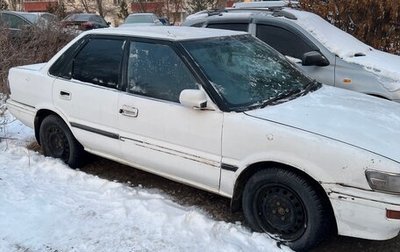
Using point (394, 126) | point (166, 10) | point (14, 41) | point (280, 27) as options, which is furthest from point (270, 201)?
point (166, 10)

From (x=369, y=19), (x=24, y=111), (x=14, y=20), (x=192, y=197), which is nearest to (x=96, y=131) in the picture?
(x=192, y=197)

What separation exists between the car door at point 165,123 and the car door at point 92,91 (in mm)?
153

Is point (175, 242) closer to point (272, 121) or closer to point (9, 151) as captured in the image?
point (272, 121)

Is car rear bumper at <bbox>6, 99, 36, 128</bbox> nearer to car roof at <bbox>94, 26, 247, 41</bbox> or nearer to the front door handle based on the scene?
car roof at <bbox>94, 26, 247, 41</bbox>

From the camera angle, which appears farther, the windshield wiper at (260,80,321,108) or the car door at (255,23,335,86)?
the car door at (255,23,335,86)

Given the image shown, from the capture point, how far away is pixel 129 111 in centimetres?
421

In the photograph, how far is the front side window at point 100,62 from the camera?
4457 mm

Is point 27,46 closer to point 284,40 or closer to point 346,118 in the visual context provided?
point 284,40

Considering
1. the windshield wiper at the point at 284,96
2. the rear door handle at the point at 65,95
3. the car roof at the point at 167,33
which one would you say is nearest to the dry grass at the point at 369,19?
the car roof at the point at 167,33

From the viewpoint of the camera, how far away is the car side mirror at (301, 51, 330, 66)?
5.64 m

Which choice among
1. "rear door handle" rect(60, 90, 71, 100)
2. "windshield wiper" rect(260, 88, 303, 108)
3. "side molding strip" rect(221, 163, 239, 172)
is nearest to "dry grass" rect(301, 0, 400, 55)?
"windshield wiper" rect(260, 88, 303, 108)

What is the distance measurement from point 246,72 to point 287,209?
1.26 meters

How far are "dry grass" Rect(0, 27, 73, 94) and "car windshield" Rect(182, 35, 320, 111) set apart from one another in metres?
4.16

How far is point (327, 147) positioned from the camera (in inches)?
123
